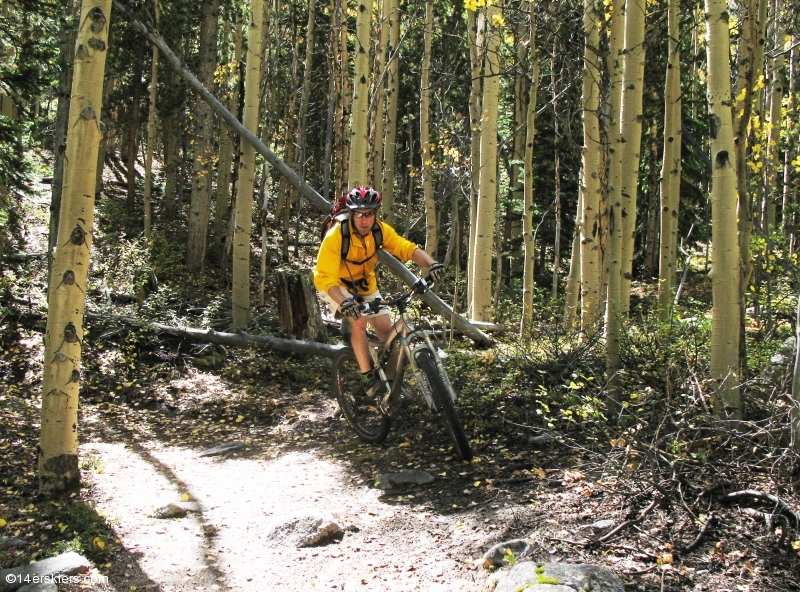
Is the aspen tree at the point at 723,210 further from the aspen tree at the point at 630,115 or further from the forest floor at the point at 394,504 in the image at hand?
the aspen tree at the point at 630,115

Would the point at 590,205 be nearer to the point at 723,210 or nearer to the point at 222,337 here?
the point at 723,210

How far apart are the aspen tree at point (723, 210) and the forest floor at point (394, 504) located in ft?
1.87

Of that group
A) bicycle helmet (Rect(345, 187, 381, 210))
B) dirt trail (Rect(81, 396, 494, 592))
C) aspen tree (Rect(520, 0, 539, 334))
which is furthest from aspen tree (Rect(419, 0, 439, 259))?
dirt trail (Rect(81, 396, 494, 592))

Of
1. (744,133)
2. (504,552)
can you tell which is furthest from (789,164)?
(504,552)

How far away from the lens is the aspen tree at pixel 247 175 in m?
10.1

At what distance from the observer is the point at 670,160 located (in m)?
10.3

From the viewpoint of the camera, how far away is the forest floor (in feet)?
11.7

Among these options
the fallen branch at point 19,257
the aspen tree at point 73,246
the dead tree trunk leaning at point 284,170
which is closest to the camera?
the aspen tree at point 73,246

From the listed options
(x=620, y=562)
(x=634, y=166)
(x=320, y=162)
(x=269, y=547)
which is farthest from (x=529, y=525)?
(x=320, y=162)

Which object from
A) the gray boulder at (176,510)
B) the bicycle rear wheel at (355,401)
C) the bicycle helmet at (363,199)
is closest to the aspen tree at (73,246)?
the gray boulder at (176,510)

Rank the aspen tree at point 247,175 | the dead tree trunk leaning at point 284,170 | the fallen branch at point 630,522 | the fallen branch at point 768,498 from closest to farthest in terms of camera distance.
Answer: the fallen branch at point 768,498 → the fallen branch at point 630,522 → the dead tree trunk leaning at point 284,170 → the aspen tree at point 247,175

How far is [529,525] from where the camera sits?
4.09 m

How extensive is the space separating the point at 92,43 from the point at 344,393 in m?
4.15

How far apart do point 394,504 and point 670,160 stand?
7.89 meters
